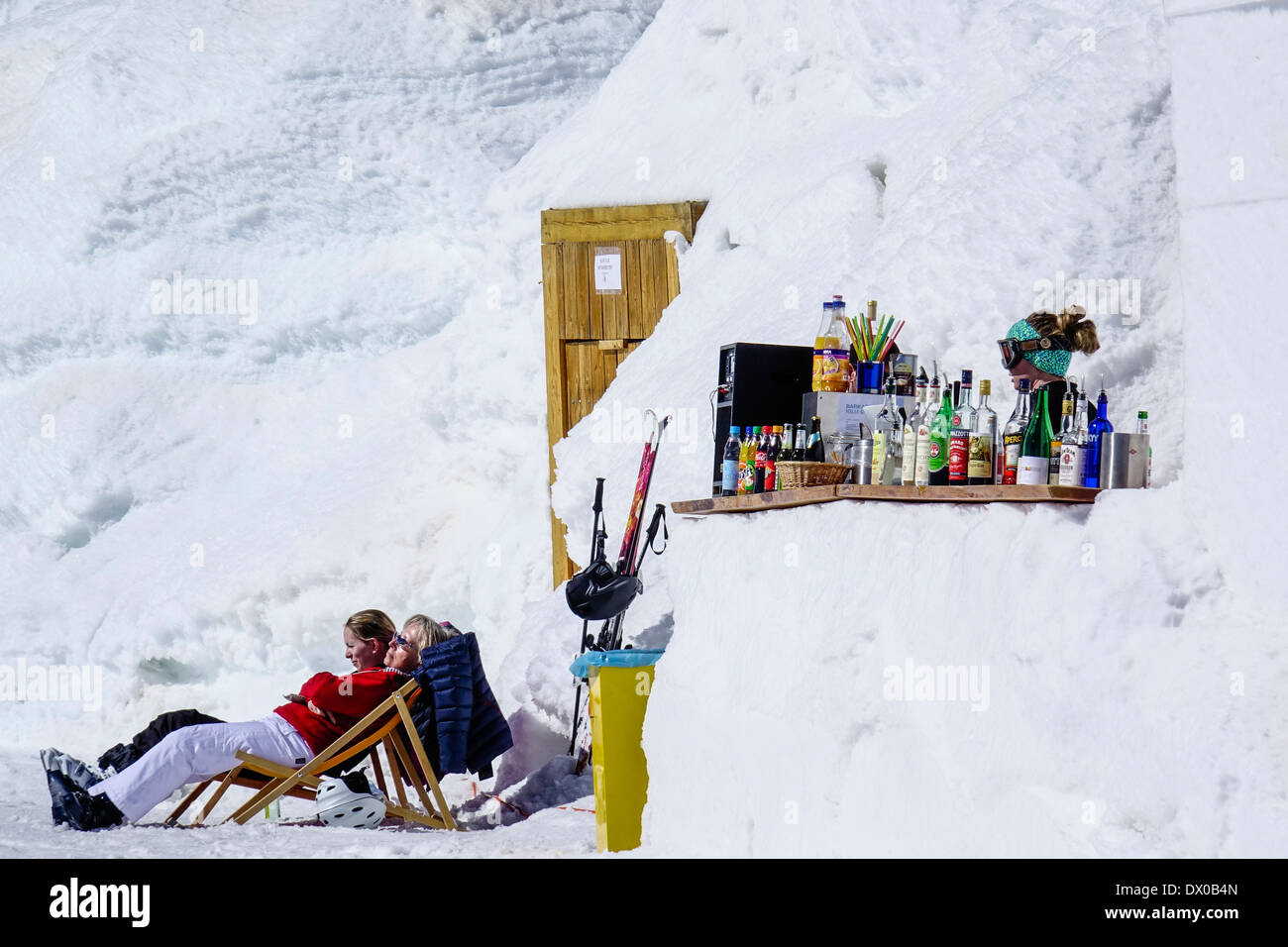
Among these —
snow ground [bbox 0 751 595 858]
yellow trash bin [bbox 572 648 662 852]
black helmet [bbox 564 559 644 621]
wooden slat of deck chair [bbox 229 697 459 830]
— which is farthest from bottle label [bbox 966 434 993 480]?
wooden slat of deck chair [bbox 229 697 459 830]

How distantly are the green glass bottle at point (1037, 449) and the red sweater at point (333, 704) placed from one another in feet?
10.7

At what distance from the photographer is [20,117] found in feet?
54.7

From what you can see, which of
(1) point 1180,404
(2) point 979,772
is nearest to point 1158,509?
(2) point 979,772

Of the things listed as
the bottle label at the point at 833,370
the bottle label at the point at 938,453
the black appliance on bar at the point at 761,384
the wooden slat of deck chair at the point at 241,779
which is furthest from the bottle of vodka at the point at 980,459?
the wooden slat of deck chair at the point at 241,779

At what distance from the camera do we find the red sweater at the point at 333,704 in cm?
618

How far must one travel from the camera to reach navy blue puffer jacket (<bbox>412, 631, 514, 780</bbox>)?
20.7 feet

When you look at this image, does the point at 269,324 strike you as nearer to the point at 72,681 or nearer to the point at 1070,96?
the point at 72,681

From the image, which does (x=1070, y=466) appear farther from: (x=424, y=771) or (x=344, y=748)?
(x=344, y=748)

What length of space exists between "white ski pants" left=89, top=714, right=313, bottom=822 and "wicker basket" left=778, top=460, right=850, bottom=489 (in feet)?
9.00

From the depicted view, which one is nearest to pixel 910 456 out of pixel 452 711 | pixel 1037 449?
pixel 1037 449

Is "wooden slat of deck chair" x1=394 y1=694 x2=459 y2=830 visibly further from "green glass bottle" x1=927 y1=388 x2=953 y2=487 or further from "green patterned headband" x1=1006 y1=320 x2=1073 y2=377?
"green patterned headband" x1=1006 y1=320 x2=1073 y2=377

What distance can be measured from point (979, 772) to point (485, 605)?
5.93 metres

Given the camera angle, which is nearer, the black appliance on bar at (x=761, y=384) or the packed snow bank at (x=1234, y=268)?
the packed snow bank at (x=1234, y=268)

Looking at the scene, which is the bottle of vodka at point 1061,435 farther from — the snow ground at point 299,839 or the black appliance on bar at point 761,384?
the snow ground at point 299,839
